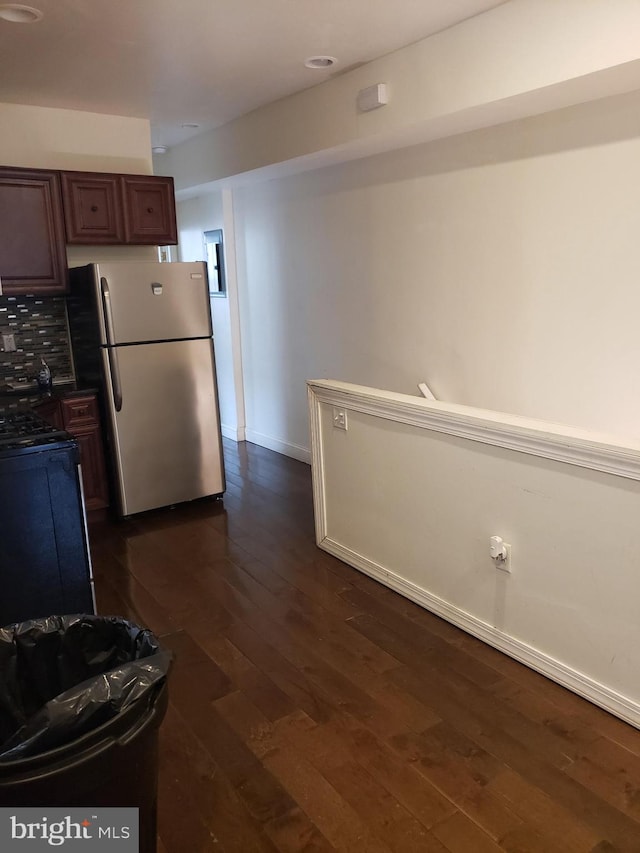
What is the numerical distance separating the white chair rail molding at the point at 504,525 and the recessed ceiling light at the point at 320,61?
1668 mm

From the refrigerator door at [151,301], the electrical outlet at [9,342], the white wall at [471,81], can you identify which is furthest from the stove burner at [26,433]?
the white wall at [471,81]

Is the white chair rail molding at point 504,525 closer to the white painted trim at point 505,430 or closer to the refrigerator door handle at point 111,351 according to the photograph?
the white painted trim at point 505,430

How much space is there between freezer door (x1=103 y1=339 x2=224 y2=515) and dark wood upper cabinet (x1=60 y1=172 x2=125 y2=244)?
814mm

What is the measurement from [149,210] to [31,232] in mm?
785

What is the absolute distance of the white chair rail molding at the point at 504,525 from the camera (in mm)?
2168

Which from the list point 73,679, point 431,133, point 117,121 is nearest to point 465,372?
point 431,133

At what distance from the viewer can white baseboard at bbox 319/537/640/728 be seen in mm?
2209

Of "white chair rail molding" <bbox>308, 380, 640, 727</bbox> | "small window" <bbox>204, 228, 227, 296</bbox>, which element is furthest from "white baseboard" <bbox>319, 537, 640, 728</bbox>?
"small window" <bbox>204, 228, 227, 296</bbox>

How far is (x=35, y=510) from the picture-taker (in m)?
2.54

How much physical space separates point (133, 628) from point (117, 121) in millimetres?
3877

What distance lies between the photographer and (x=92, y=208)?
419cm

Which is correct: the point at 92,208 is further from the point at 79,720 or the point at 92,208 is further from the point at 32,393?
the point at 79,720

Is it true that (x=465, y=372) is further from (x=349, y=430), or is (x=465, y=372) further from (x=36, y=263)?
(x=36, y=263)

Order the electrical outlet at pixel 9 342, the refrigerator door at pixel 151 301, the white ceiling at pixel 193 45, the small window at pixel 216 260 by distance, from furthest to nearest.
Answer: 1. the small window at pixel 216 260
2. the electrical outlet at pixel 9 342
3. the refrigerator door at pixel 151 301
4. the white ceiling at pixel 193 45
